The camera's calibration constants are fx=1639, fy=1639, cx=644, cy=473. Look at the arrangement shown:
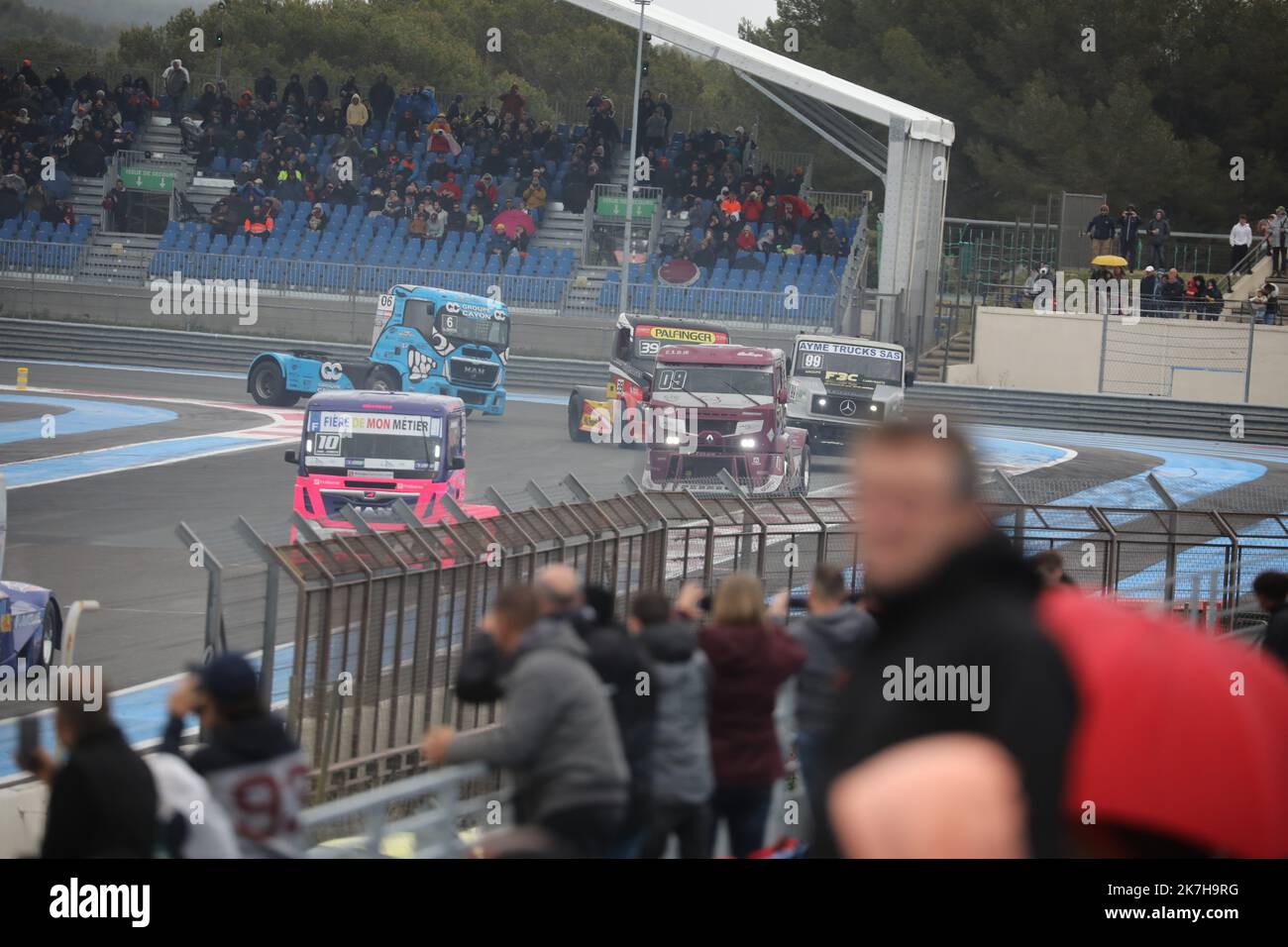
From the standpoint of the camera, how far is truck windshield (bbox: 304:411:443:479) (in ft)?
59.0

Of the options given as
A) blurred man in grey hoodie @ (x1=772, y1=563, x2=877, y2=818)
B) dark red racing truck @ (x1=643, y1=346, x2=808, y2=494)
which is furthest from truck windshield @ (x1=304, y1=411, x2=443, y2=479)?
blurred man in grey hoodie @ (x1=772, y1=563, x2=877, y2=818)

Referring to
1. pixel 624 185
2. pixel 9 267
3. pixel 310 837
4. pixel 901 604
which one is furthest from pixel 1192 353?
pixel 901 604

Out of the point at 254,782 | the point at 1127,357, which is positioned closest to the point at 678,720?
the point at 254,782

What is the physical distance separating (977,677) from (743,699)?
4.15m

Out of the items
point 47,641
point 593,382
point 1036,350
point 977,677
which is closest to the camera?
point 977,677

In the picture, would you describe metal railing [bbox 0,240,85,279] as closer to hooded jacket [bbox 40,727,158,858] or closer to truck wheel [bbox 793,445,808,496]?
truck wheel [bbox 793,445,808,496]

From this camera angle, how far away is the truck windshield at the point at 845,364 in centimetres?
2866

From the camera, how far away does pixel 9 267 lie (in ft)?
139

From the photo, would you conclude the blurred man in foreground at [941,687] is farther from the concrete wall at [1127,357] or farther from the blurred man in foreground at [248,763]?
the concrete wall at [1127,357]

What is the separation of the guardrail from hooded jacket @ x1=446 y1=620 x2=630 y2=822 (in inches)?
1193

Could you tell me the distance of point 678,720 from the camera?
5477 mm

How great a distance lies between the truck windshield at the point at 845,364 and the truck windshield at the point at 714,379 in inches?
160

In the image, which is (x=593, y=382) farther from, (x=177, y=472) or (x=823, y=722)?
(x=823, y=722)
